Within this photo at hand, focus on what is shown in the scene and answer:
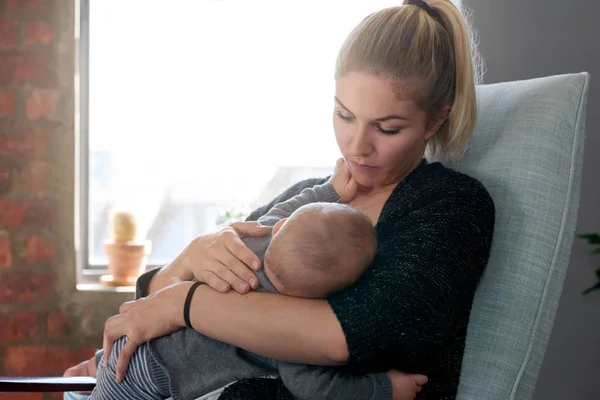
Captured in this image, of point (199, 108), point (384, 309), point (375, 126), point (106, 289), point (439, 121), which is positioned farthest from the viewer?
point (199, 108)

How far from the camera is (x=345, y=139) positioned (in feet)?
4.39

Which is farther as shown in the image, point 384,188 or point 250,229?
point 384,188

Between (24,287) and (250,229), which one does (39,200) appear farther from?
Answer: (250,229)

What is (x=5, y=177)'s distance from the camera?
2725 mm

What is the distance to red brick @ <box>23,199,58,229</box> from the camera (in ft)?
9.00

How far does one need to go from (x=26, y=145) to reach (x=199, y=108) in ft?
2.46

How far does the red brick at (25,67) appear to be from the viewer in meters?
2.70

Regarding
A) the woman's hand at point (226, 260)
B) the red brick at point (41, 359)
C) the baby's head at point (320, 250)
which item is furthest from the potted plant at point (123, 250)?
the baby's head at point (320, 250)

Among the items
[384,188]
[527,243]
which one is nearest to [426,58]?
[384,188]

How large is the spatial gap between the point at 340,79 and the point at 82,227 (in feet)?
6.28

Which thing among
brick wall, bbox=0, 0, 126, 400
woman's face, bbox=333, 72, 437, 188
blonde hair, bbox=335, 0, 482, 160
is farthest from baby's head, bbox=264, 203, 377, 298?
brick wall, bbox=0, 0, 126, 400

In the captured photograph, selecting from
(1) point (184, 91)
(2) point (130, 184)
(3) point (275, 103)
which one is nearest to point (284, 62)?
(3) point (275, 103)

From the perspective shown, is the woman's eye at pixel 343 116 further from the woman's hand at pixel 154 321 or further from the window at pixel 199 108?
the window at pixel 199 108

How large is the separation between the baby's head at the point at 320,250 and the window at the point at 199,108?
1772mm
